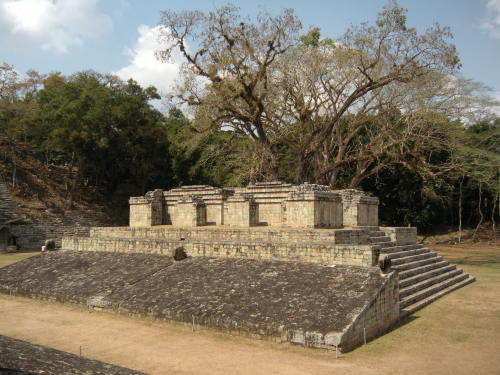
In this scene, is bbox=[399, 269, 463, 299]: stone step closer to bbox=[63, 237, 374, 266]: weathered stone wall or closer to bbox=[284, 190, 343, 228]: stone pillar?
bbox=[63, 237, 374, 266]: weathered stone wall

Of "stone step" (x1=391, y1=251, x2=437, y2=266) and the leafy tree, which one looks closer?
"stone step" (x1=391, y1=251, x2=437, y2=266)

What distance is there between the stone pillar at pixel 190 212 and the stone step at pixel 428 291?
8.10 metres

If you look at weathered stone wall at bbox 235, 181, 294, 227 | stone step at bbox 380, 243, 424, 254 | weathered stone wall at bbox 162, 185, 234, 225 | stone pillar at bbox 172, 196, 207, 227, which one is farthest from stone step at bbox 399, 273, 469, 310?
stone pillar at bbox 172, 196, 207, 227

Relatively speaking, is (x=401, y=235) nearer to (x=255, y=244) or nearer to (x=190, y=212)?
(x=255, y=244)

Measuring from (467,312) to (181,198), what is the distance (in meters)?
10.6

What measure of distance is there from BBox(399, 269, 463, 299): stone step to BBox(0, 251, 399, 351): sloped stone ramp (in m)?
1.63

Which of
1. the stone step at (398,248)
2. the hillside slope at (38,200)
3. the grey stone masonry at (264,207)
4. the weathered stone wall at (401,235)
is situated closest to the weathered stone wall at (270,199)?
the grey stone masonry at (264,207)

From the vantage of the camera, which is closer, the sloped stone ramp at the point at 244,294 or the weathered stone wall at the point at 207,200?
the sloped stone ramp at the point at 244,294

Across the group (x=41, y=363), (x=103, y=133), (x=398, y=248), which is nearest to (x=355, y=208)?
(x=398, y=248)

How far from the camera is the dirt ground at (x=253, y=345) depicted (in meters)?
6.46

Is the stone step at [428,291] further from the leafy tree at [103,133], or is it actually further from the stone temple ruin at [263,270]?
the leafy tree at [103,133]

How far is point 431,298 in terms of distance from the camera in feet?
35.6

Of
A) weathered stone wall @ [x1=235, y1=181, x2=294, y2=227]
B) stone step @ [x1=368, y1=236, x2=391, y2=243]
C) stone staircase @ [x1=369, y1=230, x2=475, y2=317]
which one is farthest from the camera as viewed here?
weathered stone wall @ [x1=235, y1=181, x2=294, y2=227]

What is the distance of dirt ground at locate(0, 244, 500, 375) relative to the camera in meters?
6.46
